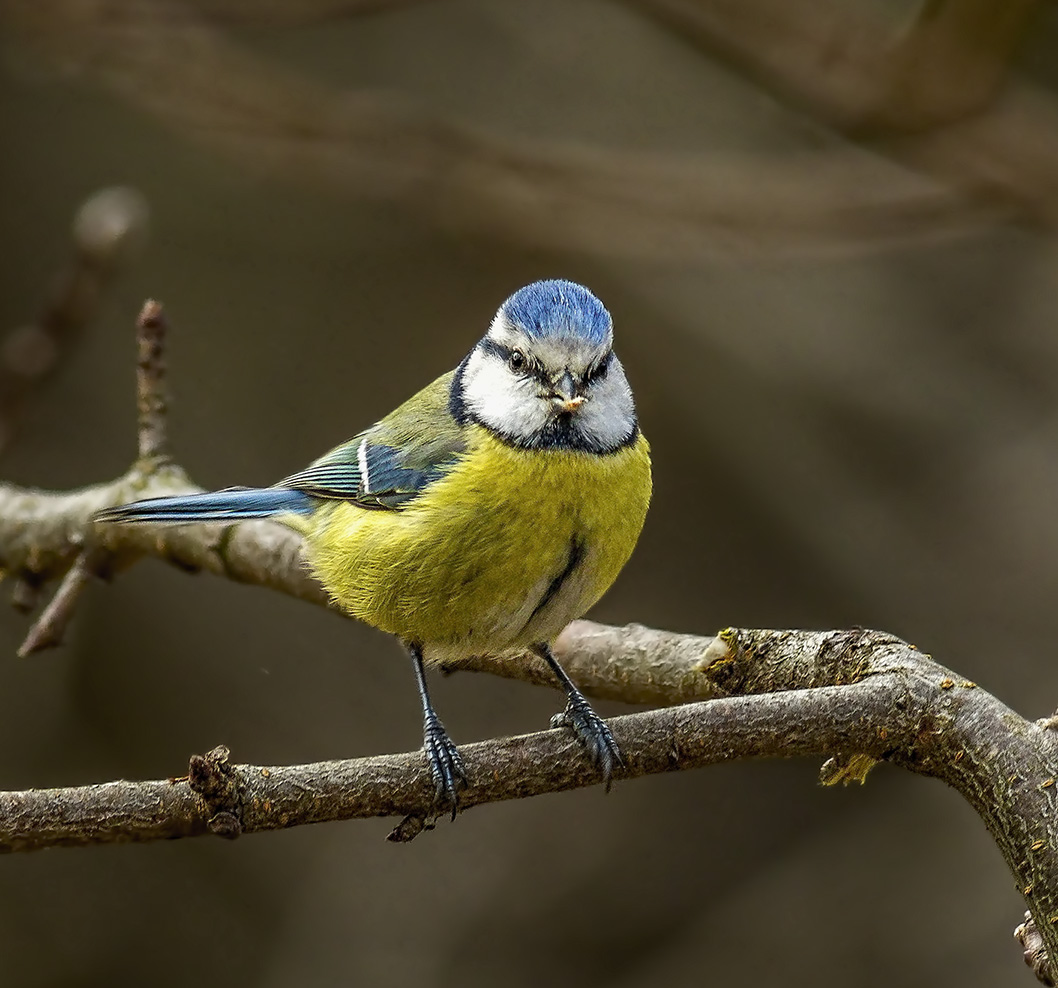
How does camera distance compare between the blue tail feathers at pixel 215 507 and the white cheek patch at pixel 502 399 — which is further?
the blue tail feathers at pixel 215 507

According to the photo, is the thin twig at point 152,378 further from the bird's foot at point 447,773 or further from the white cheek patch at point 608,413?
the bird's foot at point 447,773

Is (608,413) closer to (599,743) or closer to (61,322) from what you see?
(599,743)

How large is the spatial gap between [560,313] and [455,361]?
8.20 ft

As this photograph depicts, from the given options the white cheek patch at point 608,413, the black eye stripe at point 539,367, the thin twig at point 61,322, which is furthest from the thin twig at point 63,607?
the white cheek patch at point 608,413

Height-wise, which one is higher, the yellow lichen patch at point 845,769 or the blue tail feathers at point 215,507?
the yellow lichen patch at point 845,769

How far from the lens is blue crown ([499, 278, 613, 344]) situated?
8.80 feet

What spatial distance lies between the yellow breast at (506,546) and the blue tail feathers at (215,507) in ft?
1.59

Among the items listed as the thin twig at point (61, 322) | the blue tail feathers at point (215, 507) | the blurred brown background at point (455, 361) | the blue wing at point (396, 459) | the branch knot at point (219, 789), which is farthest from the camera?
the blurred brown background at point (455, 361)

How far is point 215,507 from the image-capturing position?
3102 mm

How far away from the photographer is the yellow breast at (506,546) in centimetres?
258

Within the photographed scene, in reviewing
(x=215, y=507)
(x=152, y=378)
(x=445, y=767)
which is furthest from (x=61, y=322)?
(x=445, y=767)

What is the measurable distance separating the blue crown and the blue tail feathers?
0.80 meters

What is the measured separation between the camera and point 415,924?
423cm

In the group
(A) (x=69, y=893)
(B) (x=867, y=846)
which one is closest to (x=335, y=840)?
(A) (x=69, y=893)
